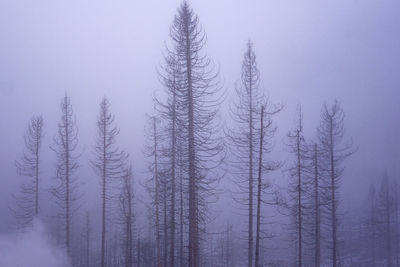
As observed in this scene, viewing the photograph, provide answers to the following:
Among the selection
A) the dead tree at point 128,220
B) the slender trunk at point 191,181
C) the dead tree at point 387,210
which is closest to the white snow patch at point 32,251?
the dead tree at point 128,220

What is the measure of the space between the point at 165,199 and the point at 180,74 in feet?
35.7

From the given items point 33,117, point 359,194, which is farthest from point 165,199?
point 359,194

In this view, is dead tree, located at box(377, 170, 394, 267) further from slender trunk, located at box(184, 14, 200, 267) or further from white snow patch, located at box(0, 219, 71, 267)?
white snow patch, located at box(0, 219, 71, 267)

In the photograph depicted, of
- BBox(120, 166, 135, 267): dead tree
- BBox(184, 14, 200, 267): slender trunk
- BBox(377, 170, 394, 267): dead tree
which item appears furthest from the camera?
BBox(377, 170, 394, 267): dead tree

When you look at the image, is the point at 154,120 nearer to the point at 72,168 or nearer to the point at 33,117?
the point at 72,168

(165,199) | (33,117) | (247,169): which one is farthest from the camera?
(33,117)

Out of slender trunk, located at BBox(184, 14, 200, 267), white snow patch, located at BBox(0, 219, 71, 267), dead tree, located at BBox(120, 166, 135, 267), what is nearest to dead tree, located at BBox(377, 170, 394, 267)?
dead tree, located at BBox(120, 166, 135, 267)

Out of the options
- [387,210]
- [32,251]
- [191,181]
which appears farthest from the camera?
[387,210]

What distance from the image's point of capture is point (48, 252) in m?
22.7

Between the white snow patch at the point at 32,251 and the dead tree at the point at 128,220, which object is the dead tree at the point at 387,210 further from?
the white snow patch at the point at 32,251

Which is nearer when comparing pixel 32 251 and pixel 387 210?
pixel 32 251

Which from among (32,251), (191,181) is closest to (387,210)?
(191,181)

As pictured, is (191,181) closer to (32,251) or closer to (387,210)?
(32,251)

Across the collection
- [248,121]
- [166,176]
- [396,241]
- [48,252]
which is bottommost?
[396,241]
